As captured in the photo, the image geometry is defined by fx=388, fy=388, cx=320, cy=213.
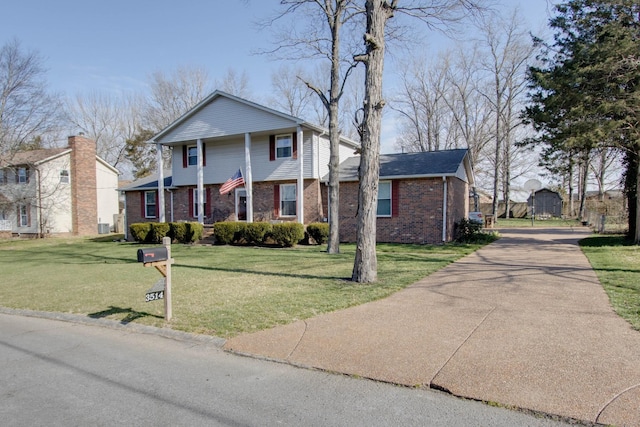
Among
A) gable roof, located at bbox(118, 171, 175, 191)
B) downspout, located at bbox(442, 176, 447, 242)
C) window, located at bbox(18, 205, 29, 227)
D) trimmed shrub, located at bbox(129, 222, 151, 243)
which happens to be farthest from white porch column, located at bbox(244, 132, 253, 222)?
window, located at bbox(18, 205, 29, 227)

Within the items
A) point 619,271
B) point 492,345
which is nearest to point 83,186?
point 492,345

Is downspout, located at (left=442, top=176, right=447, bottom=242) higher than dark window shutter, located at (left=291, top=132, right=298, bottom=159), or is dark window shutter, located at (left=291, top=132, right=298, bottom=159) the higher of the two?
dark window shutter, located at (left=291, top=132, right=298, bottom=159)

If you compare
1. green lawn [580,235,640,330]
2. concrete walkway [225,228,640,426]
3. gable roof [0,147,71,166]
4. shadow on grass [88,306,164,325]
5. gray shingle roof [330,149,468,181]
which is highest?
gable roof [0,147,71,166]

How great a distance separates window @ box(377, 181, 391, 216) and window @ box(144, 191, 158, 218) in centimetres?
1460

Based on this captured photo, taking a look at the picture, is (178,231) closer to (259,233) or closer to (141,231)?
(141,231)

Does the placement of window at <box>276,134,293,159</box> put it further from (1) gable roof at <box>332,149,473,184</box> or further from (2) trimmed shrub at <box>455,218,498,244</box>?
(2) trimmed shrub at <box>455,218,498,244</box>

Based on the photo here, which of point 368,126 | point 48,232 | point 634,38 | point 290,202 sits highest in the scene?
point 634,38

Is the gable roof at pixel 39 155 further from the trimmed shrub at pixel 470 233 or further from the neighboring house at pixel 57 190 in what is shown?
the trimmed shrub at pixel 470 233

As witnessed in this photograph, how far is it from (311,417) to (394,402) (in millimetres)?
732

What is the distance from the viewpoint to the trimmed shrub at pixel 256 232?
17469 mm

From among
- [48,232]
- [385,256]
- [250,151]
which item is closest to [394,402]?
[385,256]

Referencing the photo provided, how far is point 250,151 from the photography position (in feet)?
66.2

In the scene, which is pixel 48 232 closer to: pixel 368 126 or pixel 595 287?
pixel 368 126

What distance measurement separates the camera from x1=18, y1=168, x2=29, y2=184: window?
90.3ft
